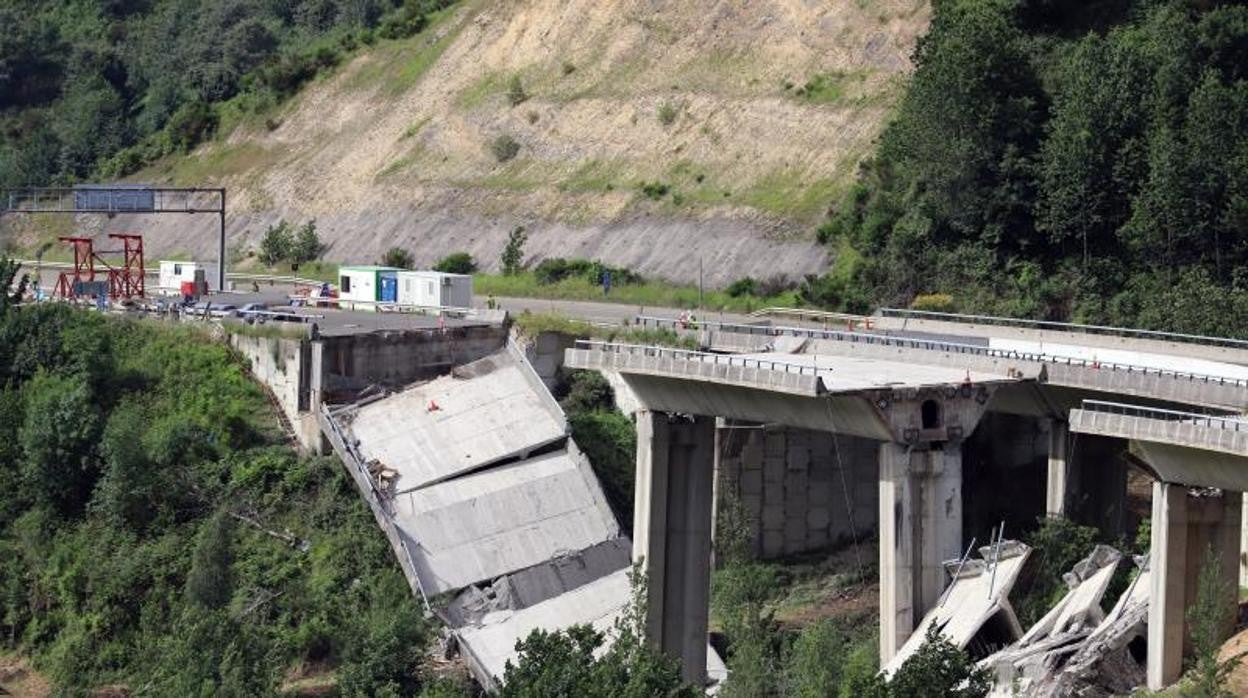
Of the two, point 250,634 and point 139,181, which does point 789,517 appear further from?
point 139,181

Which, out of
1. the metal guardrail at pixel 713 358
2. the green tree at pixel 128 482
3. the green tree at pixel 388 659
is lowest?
the green tree at pixel 388 659

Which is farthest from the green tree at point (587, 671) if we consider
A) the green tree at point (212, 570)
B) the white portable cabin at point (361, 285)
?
the white portable cabin at point (361, 285)

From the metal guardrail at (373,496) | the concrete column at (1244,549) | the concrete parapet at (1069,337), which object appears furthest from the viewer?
the concrete parapet at (1069,337)

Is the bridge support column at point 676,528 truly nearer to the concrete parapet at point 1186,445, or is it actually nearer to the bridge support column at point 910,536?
the bridge support column at point 910,536

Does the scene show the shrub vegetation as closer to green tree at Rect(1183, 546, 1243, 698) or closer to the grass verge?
the grass verge

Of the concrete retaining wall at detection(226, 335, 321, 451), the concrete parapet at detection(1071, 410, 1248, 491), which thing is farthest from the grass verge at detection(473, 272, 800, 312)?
the concrete parapet at detection(1071, 410, 1248, 491)

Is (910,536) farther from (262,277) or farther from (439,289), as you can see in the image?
(262,277)
